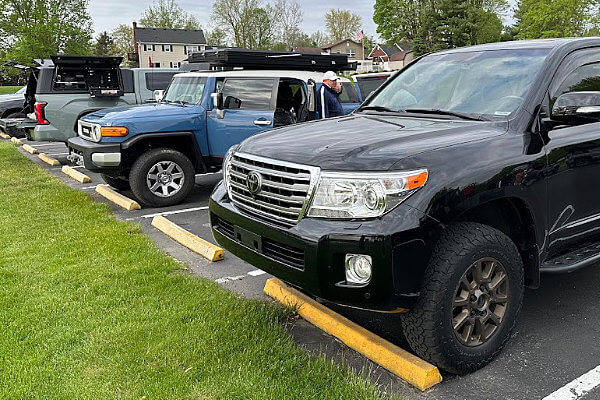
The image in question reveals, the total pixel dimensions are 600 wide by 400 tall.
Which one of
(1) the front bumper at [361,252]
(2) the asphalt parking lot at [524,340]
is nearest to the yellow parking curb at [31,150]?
(2) the asphalt parking lot at [524,340]

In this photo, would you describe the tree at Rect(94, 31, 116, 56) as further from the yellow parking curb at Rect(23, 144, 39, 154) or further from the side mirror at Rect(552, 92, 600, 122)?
the side mirror at Rect(552, 92, 600, 122)

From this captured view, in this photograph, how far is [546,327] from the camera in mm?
3695

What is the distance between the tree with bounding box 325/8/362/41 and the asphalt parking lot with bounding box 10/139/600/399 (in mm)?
91851

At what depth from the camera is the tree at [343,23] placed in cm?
9131

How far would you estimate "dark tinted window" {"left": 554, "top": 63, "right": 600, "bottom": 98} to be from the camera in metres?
3.64

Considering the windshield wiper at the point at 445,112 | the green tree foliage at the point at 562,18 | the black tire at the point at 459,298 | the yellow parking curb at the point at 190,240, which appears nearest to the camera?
the black tire at the point at 459,298

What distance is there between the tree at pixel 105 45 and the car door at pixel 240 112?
262ft

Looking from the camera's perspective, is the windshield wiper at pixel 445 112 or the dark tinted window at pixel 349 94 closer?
the windshield wiper at pixel 445 112

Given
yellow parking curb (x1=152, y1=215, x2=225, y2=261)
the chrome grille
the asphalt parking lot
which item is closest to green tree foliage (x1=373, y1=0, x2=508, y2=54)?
yellow parking curb (x1=152, y1=215, x2=225, y2=261)

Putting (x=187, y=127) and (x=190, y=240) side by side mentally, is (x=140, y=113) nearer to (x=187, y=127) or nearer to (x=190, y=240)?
(x=187, y=127)

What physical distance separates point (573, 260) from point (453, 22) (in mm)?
52587

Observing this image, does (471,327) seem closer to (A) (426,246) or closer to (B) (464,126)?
(A) (426,246)

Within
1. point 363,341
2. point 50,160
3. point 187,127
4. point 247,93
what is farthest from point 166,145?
point 50,160

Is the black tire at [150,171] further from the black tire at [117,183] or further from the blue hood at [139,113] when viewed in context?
the black tire at [117,183]
